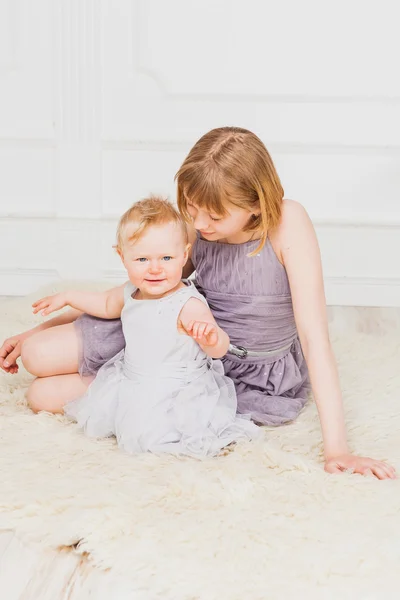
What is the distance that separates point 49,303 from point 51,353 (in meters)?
0.10

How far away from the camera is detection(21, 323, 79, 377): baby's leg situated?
1535 mm

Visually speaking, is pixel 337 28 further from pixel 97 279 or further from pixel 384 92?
pixel 97 279

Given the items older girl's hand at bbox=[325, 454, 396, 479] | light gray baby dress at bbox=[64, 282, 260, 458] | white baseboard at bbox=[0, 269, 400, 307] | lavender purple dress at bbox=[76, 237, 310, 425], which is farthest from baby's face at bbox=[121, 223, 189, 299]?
white baseboard at bbox=[0, 269, 400, 307]

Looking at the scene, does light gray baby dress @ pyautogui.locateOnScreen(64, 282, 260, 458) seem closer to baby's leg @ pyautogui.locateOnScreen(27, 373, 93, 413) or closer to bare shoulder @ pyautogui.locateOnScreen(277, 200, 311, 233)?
baby's leg @ pyautogui.locateOnScreen(27, 373, 93, 413)

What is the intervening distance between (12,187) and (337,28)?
1171 mm

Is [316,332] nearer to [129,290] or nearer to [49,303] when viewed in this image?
[129,290]

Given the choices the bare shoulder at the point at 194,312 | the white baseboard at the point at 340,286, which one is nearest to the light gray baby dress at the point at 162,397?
the bare shoulder at the point at 194,312

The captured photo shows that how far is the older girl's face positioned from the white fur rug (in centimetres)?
37

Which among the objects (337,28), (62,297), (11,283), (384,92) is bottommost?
(11,283)

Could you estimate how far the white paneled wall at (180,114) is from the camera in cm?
255

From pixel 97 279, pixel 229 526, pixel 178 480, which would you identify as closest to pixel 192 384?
pixel 178 480

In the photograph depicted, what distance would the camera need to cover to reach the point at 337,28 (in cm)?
253

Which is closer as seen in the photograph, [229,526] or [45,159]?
[229,526]

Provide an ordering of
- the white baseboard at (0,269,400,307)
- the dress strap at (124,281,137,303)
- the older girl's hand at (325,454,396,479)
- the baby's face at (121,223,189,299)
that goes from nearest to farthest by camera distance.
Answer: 1. the older girl's hand at (325,454,396,479)
2. the baby's face at (121,223,189,299)
3. the dress strap at (124,281,137,303)
4. the white baseboard at (0,269,400,307)
